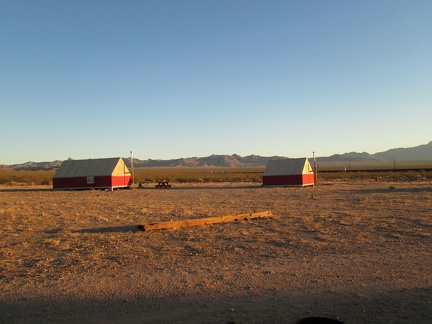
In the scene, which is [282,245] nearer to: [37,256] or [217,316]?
[217,316]

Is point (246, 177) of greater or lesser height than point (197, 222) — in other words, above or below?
below

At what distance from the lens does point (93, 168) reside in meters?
43.2

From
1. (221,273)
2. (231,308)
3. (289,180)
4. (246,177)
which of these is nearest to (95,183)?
(289,180)

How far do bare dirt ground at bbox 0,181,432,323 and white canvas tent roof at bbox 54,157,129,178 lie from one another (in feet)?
94.8

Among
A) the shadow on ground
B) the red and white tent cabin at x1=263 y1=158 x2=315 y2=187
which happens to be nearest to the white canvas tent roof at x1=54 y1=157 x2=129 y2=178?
the red and white tent cabin at x1=263 y1=158 x2=315 y2=187

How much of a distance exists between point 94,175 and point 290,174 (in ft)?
66.7

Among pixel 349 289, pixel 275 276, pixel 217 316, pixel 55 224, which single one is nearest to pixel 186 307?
pixel 217 316

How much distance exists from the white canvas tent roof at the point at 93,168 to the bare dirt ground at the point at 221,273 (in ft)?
94.8

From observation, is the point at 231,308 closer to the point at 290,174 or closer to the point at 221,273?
the point at 221,273

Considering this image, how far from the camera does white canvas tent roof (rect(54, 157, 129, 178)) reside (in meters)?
42.3

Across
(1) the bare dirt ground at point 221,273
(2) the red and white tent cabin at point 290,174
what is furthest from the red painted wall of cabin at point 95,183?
(1) the bare dirt ground at point 221,273

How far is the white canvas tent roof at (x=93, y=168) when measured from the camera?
42344mm

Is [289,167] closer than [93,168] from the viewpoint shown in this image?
Yes

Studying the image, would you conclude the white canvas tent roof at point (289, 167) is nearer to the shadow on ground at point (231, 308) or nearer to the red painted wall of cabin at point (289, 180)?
the red painted wall of cabin at point (289, 180)
